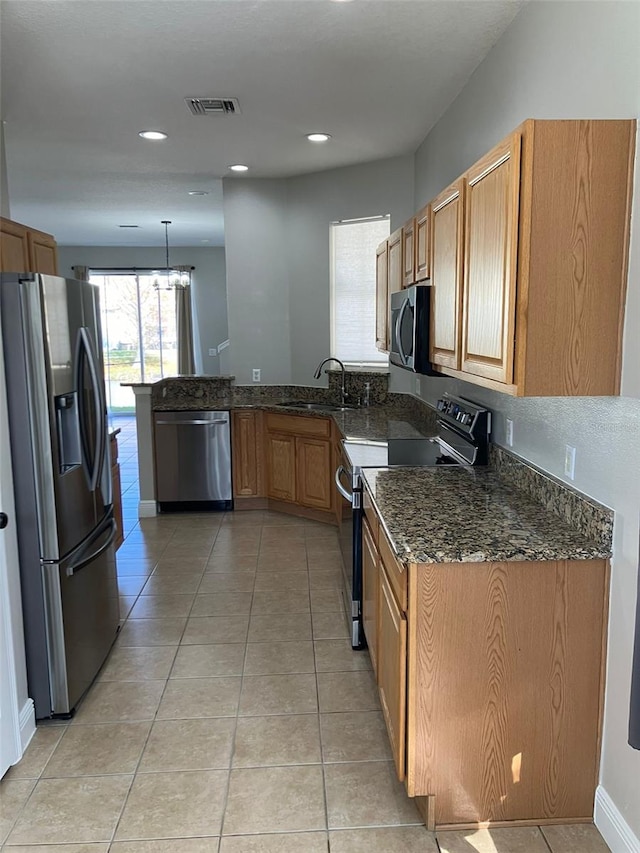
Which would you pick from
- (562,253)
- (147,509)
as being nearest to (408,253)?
(562,253)

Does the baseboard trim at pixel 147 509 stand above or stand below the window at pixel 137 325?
below

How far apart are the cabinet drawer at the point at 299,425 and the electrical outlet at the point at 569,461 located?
9.36ft

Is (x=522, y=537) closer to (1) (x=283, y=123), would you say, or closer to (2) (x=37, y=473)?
(2) (x=37, y=473)

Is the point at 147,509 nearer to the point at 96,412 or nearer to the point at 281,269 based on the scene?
the point at 281,269

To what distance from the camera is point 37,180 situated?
516 cm

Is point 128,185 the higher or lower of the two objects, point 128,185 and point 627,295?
the higher

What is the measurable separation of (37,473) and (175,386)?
3289mm

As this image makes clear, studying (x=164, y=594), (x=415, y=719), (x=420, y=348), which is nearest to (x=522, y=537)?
(x=415, y=719)

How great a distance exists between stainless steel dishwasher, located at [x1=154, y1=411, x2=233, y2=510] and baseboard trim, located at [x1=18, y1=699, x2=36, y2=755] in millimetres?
2943

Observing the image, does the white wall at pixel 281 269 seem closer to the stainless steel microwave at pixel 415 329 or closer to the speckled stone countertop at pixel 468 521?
the stainless steel microwave at pixel 415 329

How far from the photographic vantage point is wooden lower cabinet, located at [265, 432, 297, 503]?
5.19m

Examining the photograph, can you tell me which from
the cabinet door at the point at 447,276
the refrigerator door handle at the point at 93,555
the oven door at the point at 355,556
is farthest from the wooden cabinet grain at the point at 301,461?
the cabinet door at the point at 447,276

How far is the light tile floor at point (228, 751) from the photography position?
1929 mm

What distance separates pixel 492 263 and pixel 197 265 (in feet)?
28.2
